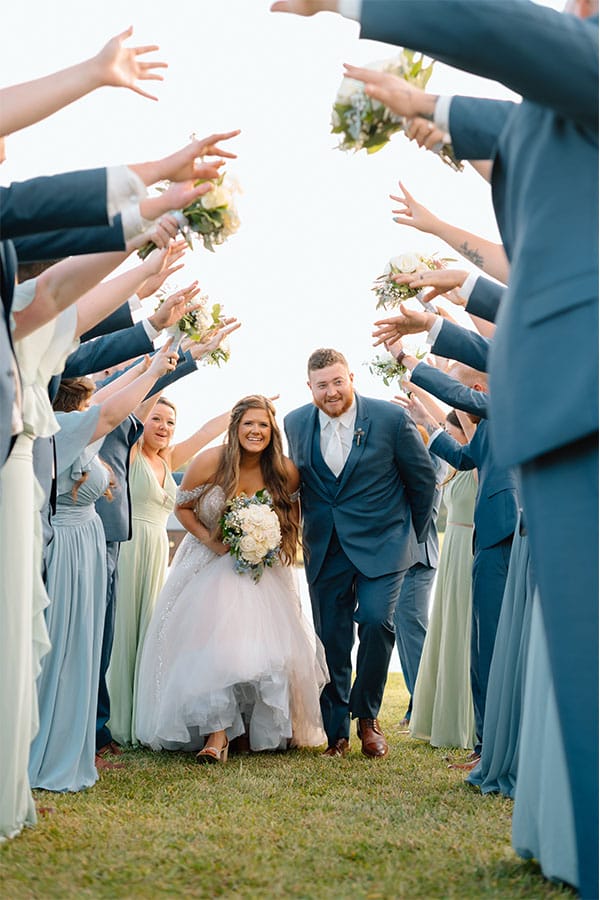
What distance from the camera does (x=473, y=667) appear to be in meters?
6.33

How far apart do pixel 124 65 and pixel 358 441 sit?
411 cm

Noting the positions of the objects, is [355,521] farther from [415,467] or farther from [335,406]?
[335,406]

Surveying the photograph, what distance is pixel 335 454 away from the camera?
7.22 m

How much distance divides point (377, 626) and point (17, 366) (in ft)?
12.6

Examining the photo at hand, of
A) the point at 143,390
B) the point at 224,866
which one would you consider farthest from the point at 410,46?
the point at 143,390

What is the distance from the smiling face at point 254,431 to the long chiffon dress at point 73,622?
1426 mm

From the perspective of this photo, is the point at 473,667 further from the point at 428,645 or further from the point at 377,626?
the point at 428,645

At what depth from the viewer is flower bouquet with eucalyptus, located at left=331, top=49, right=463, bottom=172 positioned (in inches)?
137

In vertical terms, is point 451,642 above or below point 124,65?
below

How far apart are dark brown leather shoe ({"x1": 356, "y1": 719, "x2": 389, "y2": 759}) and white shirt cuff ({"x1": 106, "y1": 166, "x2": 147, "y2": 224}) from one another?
14.8 feet

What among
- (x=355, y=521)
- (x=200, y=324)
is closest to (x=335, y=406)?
(x=355, y=521)

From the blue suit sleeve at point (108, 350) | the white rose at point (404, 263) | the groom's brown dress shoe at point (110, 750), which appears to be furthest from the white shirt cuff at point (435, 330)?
the groom's brown dress shoe at point (110, 750)

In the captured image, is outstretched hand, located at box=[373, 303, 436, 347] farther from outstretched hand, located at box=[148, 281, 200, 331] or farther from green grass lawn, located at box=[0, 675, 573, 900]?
green grass lawn, located at box=[0, 675, 573, 900]

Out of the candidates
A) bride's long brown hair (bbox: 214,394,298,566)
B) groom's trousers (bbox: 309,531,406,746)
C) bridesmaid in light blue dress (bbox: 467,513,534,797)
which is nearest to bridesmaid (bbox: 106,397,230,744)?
bride's long brown hair (bbox: 214,394,298,566)
